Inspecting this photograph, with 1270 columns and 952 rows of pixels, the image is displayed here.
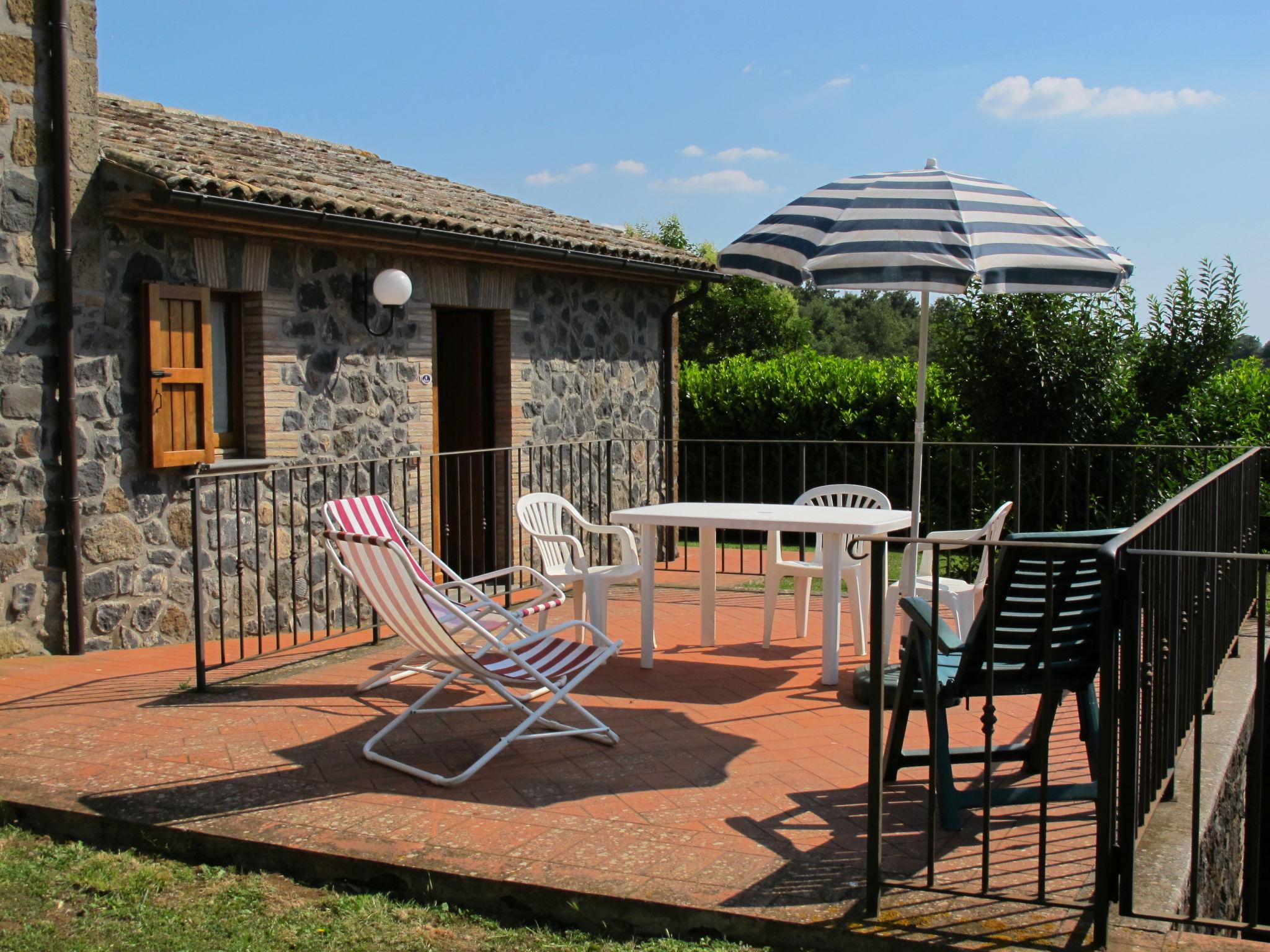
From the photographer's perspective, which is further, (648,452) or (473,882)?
(648,452)

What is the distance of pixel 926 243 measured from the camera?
4.71 metres

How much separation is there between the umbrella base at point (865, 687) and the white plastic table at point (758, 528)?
24cm

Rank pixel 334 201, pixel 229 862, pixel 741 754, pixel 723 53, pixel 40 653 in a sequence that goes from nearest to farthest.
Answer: pixel 229 862 < pixel 741 754 < pixel 40 653 < pixel 334 201 < pixel 723 53

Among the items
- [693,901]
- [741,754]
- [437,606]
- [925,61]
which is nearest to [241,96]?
[925,61]

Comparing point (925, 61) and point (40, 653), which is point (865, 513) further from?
point (40, 653)

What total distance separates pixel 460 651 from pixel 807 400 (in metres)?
11.2

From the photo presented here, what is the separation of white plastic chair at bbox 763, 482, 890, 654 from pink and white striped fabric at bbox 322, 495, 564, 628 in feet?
5.29

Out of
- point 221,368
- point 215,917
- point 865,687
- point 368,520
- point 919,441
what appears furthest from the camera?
point 221,368

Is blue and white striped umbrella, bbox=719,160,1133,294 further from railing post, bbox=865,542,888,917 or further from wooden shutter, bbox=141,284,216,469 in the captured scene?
wooden shutter, bbox=141,284,216,469

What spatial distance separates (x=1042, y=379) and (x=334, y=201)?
21.7ft

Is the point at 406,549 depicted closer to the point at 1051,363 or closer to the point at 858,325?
the point at 1051,363

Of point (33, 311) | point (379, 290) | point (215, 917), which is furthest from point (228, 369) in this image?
point (215, 917)

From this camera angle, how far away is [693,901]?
10.5 feet

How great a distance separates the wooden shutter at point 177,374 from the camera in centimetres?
697
